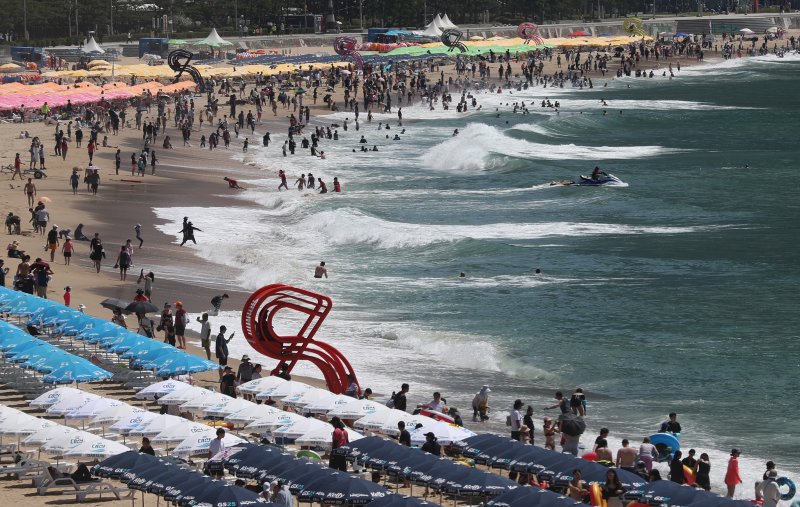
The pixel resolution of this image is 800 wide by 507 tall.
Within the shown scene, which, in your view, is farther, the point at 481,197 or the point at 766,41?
the point at 766,41

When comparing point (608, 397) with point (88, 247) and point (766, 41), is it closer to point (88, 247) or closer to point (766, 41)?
→ point (88, 247)

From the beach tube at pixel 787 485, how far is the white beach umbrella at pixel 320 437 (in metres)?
6.93

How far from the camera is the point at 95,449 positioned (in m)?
21.6

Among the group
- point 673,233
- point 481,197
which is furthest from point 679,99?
point 673,233

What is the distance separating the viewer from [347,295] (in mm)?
40375

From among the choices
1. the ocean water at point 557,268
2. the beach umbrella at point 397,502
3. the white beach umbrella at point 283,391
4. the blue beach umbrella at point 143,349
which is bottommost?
the ocean water at point 557,268

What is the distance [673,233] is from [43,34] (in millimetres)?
119989

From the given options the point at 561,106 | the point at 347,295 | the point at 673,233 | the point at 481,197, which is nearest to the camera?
the point at 347,295

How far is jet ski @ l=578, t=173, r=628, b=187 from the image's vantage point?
209ft

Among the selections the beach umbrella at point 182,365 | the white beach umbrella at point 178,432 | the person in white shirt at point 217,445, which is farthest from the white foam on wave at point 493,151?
the person in white shirt at point 217,445

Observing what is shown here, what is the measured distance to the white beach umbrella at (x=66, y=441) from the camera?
21.7 metres

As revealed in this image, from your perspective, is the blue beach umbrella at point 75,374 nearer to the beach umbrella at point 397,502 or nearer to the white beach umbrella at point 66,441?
the white beach umbrella at point 66,441

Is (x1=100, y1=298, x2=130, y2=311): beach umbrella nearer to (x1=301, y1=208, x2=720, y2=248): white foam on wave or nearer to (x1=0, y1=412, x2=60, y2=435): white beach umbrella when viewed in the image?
(x1=0, y1=412, x2=60, y2=435): white beach umbrella

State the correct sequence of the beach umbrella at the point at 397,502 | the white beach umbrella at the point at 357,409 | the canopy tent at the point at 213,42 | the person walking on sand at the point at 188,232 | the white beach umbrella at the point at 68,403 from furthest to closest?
the canopy tent at the point at 213,42 → the person walking on sand at the point at 188,232 → the white beach umbrella at the point at 357,409 → the white beach umbrella at the point at 68,403 → the beach umbrella at the point at 397,502
